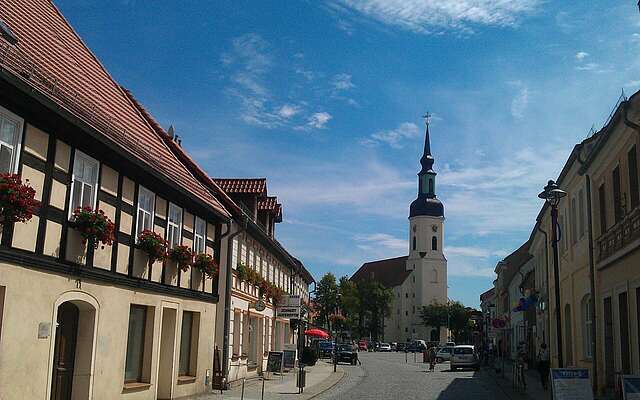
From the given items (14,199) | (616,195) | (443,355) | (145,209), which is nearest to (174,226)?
(145,209)

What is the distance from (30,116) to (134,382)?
7955 millimetres

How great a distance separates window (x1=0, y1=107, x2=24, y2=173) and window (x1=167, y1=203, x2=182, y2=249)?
7.28 metres

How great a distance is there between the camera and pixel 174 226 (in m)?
20.0

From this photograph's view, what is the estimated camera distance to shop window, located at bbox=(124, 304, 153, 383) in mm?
18031

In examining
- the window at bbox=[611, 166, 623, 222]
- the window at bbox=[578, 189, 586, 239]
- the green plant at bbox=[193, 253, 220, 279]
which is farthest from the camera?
the window at bbox=[578, 189, 586, 239]

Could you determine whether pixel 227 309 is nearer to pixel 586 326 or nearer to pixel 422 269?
pixel 586 326

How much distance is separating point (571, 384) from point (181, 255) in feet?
33.1

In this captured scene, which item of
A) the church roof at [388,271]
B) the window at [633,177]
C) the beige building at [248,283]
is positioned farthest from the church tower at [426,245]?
the window at [633,177]

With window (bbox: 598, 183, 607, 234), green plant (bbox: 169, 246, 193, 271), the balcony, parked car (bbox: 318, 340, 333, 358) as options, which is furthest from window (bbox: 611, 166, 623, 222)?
parked car (bbox: 318, 340, 333, 358)

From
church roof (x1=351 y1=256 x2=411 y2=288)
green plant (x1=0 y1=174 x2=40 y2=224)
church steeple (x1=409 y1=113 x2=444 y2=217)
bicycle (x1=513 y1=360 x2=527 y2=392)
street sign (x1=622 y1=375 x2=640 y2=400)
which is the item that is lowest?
bicycle (x1=513 y1=360 x2=527 y2=392)

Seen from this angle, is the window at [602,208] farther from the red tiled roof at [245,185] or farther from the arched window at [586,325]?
the red tiled roof at [245,185]

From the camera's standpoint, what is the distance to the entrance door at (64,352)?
48.4 feet

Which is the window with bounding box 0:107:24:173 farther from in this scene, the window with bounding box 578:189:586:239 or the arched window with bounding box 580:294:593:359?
the arched window with bounding box 580:294:593:359

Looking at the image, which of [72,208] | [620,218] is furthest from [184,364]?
[620,218]
